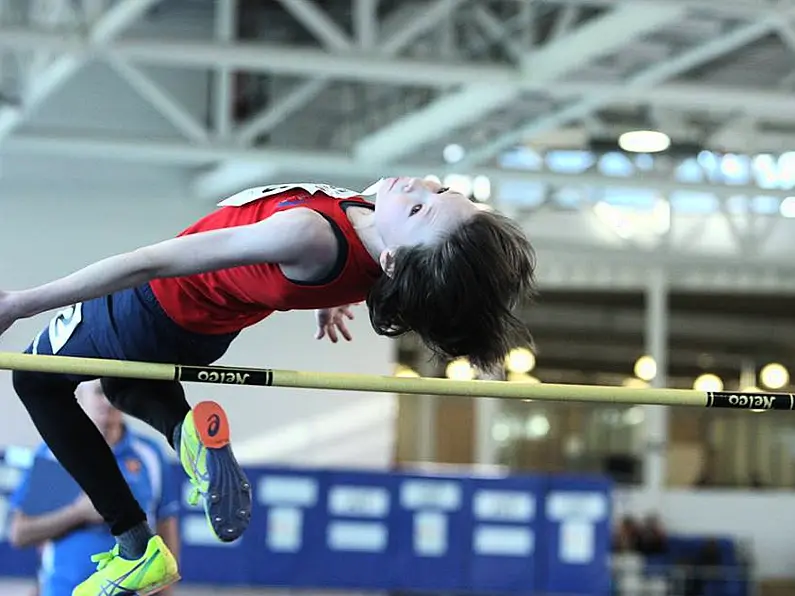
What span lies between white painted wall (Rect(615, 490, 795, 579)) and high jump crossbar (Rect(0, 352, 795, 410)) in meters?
14.6

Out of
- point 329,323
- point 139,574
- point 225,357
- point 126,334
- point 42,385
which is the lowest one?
point 139,574

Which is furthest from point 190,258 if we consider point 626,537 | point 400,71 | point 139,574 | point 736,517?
point 736,517

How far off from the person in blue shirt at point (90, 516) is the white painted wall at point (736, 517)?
13.0 m

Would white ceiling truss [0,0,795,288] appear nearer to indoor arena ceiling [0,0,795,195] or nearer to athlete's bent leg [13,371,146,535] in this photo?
indoor arena ceiling [0,0,795,195]

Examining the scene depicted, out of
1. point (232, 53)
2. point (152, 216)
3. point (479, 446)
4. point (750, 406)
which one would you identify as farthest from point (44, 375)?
point (479, 446)

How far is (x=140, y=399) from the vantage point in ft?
11.7

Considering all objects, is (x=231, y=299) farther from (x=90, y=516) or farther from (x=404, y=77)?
(x=404, y=77)

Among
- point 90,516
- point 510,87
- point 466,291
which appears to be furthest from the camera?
point 510,87

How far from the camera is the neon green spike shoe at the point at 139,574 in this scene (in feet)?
11.3

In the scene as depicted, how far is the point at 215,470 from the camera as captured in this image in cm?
335

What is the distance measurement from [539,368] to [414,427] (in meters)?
1.75

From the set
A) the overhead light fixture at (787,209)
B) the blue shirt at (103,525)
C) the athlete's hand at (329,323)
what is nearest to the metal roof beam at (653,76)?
the blue shirt at (103,525)

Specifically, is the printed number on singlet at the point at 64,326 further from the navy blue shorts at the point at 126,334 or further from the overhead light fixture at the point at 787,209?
the overhead light fixture at the point at 787,209

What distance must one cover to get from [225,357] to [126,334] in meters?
9.75
